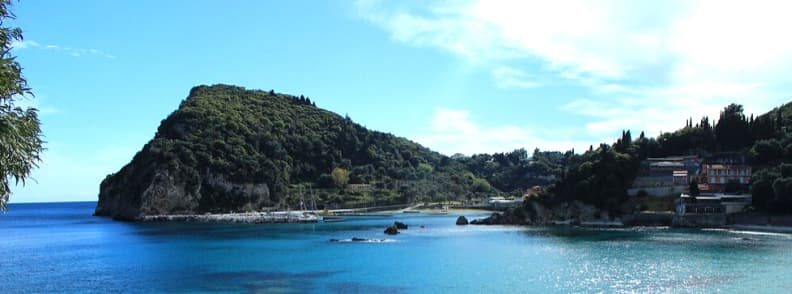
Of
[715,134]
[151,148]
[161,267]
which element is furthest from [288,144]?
[161,267]

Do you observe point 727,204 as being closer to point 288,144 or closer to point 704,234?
point 704,234

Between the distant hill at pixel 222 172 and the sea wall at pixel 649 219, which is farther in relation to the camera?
the distant hill at pixel 222 172

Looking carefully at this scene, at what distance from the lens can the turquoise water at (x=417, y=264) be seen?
4159 centimetres

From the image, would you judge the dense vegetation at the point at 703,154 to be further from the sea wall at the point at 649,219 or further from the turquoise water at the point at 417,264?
the turquoise water at the point at 417,264

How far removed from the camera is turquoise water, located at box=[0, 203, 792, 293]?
41.6 meters

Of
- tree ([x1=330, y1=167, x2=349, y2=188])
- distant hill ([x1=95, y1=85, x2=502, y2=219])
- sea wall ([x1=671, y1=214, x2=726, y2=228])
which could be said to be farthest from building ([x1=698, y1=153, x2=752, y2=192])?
tree ([x1=330, y1=167, x2=349, y2=188])

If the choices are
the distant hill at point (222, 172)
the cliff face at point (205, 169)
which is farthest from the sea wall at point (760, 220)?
the distant hill at point (222, 172)

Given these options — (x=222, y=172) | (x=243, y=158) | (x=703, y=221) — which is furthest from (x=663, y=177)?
(x=243, y=158)

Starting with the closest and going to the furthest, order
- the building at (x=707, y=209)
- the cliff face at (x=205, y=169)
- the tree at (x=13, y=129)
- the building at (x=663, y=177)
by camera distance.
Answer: the tree at (x=13, y=129)
the building at (x=707, y=209)
the building at (x=663, y=177)
the cliff face at (x=205, y=169)

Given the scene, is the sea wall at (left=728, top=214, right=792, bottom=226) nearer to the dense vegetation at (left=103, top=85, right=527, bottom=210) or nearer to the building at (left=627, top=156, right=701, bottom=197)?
the building at (left=627, top=156, right=701, bottom=197)

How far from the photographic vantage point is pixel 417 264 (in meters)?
54.0

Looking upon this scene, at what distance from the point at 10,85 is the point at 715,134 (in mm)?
131250

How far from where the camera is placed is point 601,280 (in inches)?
1702

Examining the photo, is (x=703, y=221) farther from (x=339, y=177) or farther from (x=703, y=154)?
(x=339, y=177)
